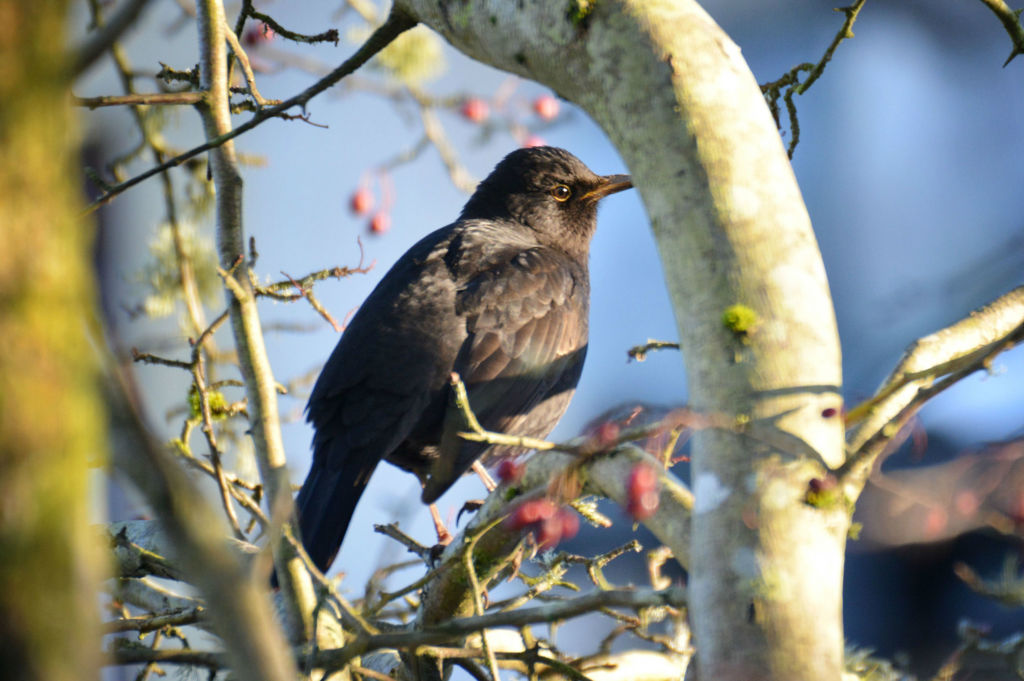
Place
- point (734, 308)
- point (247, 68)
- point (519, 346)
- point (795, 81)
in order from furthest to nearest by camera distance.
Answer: point (519, 346), point (247, 68), point (795, 81), point (734, 308)

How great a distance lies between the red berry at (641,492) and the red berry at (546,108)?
2.74 meters

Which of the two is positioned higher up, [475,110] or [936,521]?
[475,110]

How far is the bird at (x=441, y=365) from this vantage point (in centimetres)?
348

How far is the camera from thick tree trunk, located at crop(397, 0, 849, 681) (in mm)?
1457

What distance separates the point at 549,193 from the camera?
4930 mm

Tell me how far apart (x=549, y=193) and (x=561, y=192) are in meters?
0.07

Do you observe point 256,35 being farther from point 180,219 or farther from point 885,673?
point 885,673

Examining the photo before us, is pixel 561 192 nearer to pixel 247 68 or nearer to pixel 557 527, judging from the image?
pixel 247 68

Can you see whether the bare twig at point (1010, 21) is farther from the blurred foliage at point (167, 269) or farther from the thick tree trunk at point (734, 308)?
the blurred foliage at point (167, 269)

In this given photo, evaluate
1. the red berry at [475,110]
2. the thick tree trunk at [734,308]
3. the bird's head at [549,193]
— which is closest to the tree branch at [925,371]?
the thick tree trunk at [734,308]

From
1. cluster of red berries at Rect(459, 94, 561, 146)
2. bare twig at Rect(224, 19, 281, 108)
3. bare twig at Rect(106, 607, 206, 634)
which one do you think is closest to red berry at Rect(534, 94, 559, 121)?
cluster of red berries at Rect(459, 94, 561, 146)

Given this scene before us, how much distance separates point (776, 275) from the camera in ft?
5.40

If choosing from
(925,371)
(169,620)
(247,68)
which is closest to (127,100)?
(247,68)

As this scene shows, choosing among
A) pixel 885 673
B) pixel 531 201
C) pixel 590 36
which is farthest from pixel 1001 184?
pixel 590 36
